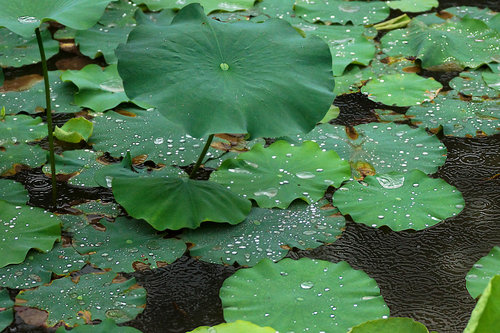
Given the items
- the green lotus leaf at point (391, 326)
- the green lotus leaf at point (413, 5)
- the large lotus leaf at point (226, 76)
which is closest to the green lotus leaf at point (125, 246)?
the large lotus leaf at point (226, 76)

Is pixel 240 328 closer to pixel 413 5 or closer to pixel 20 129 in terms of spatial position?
pixel 20 129

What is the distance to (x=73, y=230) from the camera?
1962 mm

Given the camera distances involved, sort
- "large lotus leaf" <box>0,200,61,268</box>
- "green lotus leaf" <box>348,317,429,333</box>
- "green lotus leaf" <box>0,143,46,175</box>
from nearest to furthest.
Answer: "green lotus leaf" <box>348,317,429,333</box>
"large lotus leaf" <box>0,200,61,268</box>
"green lotus leaf" <box>0,143,46,175</box>

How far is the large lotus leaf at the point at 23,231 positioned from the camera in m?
1.83

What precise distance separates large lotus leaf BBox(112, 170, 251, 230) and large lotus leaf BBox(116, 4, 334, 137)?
0.96 feet

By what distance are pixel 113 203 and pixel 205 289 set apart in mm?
472

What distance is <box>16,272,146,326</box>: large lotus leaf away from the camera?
1.66 meters

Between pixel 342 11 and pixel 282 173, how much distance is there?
4.67 ft

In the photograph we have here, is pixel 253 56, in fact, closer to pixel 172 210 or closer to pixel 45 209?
pixel 172 210

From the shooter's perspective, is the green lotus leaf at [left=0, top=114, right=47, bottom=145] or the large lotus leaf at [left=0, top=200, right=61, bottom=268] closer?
the large lotus leaf at [left=0, top=200, right=61, bottom=268]

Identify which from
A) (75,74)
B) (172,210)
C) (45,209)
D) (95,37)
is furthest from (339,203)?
(95,37)

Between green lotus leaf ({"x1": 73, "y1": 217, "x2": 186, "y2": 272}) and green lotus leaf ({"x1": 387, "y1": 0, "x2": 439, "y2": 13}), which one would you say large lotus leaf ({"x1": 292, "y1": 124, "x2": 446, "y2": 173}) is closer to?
green lotus leaf ({"x1": 73, "y1": 217, "x2": 186, "y2": 272})

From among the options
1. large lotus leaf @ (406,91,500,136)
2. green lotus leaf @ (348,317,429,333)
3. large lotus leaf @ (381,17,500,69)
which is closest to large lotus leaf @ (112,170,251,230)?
green lotus leaf @ (348,317,429,333)

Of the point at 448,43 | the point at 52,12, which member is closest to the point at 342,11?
the point at 448,43
